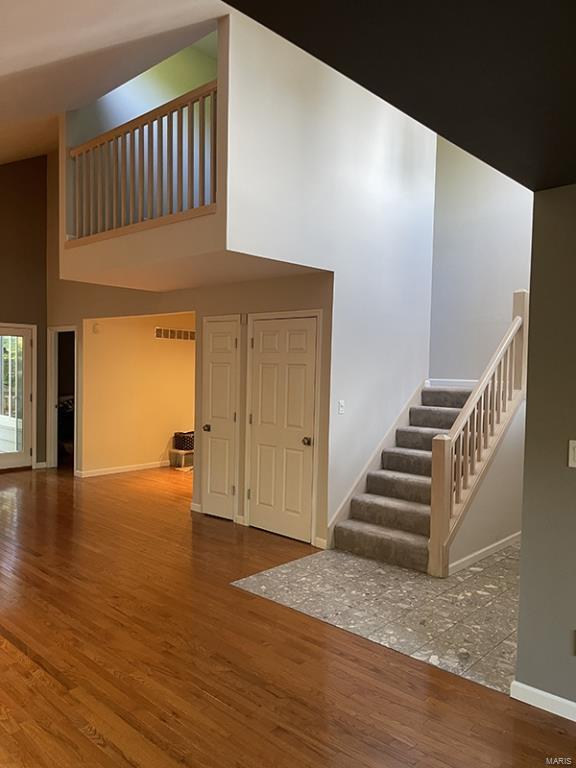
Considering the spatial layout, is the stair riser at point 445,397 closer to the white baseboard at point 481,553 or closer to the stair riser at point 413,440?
the stair riser at point 413,440

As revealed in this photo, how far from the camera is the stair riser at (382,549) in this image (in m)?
4.35

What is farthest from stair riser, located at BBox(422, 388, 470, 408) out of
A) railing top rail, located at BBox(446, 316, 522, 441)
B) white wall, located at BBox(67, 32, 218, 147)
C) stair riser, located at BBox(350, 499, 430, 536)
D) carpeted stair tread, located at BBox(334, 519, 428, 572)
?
white wall, located at BBox(67, 32, 218, 147)

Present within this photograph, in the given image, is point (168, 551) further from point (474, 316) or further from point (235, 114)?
point (474, 316)

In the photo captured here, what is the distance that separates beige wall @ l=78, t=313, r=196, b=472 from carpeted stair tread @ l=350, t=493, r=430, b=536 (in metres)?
4.26

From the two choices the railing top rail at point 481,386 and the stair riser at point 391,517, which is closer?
the railing top rail at point 481,386

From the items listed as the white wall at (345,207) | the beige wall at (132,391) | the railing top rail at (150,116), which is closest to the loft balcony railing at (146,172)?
the railing top rail at (150,116)

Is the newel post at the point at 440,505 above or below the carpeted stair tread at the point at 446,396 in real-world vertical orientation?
below

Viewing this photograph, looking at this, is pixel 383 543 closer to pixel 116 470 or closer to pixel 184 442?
pixel 184 442

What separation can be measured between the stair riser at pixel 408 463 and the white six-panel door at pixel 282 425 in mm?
836

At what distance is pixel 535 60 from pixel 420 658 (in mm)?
2817

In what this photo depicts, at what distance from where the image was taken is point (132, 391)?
8180 mm

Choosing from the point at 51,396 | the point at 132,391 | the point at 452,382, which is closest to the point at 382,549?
the point at 452,382

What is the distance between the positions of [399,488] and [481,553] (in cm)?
86

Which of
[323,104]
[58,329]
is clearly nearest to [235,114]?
[323,104]
